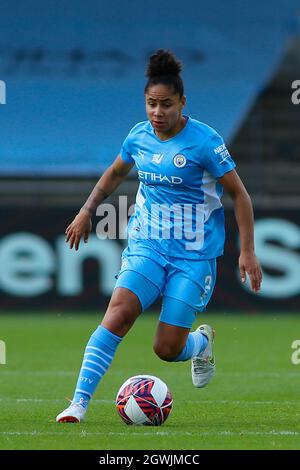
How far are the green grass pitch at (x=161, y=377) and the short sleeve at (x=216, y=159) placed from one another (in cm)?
157

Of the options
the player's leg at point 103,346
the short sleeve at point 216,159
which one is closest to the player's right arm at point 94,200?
the player's leg at point 103,346

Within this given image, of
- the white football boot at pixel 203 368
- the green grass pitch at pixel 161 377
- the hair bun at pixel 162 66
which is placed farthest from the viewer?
the white football boot at pixel 203 368

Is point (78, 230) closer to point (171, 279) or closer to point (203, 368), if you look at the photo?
point (171, 279)

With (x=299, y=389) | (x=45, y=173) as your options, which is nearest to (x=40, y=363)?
(x=299, y=389)

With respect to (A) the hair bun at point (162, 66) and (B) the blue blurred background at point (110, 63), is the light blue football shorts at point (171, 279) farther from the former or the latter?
(B) the blue blurred background at point (110, 63)

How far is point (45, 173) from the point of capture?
61.0 ft

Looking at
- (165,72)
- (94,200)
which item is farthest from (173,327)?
(165,72)

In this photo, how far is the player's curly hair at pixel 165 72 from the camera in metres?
6.94

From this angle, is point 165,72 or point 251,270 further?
point 165,72

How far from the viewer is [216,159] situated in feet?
23.0

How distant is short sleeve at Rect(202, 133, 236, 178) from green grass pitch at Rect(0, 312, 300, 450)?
1.57 metres

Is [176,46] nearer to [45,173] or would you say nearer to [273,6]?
[273,6]

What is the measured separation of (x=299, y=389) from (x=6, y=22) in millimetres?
14434

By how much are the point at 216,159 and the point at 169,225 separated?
543 millimetres
